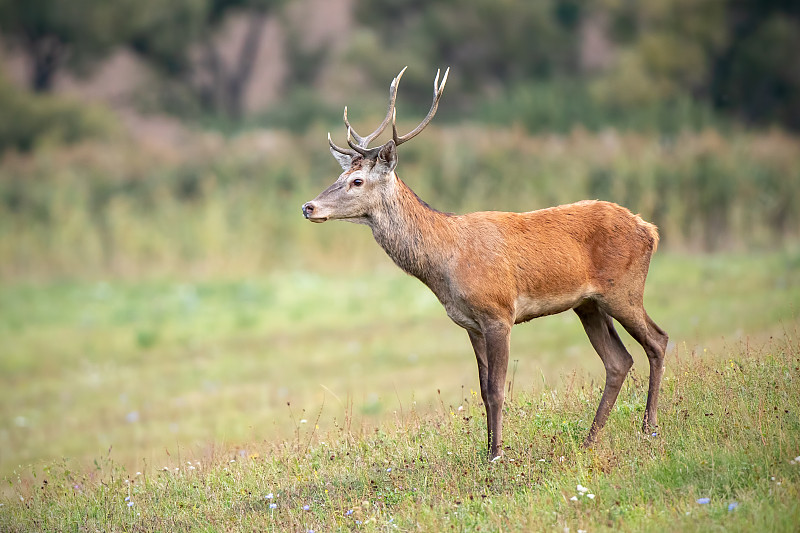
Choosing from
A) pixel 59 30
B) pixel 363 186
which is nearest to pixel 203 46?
pixel 59 30

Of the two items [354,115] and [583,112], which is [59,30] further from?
[583,112]

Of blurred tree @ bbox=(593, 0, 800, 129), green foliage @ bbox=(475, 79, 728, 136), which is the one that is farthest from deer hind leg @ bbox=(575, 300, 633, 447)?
blurred tree @ bbox=(593, 0, 800, 129)

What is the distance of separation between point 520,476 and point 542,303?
1.29 metres

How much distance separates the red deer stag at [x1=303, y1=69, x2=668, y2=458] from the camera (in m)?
6.88

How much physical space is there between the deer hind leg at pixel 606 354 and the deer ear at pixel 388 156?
1797mm

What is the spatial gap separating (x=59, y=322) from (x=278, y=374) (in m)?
5.64

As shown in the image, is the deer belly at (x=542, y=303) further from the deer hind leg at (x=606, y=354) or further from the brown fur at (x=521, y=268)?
the deer hind leg at (x=606, y=354)

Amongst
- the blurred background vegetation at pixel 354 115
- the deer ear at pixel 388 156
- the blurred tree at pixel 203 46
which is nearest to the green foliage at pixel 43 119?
the blurred background vegetation at pixel 354 115

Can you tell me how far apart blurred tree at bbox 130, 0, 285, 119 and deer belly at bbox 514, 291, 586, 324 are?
1485 inches

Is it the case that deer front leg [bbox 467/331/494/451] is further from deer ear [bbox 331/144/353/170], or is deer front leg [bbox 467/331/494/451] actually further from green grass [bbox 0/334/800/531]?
deer ear [bbox 331/144/353/170]

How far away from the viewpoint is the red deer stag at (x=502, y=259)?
22.6 feet


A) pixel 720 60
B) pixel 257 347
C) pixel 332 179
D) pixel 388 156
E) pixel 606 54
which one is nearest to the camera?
pixel 388 156

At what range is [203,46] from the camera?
46.1 metres

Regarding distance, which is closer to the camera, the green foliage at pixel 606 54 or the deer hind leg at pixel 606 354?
the deer hind leg at pixel 606 354
